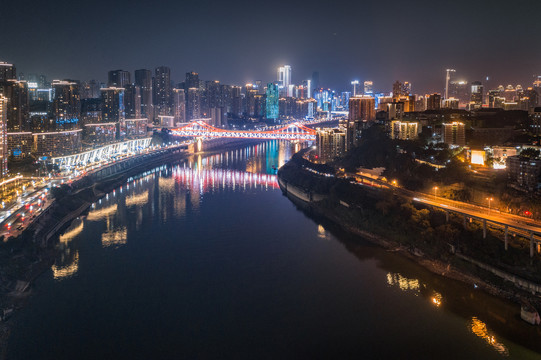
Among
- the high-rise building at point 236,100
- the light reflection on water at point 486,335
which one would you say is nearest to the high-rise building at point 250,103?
the high-rise building at point 236,100

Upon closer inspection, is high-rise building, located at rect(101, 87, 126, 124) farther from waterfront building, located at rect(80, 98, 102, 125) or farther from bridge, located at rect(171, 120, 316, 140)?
bridge, located at rect(171, 120, 316, 140)

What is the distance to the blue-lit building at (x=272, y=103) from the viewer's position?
29219mm

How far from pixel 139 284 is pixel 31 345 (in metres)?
1.27

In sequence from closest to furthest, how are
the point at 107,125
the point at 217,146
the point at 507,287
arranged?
A: the point at 507,287
the point at 107,125
the point at 217,146

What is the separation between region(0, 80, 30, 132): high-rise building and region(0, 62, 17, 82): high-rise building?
810 millimetres

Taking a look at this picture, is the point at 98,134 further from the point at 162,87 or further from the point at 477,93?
the point at 477,93

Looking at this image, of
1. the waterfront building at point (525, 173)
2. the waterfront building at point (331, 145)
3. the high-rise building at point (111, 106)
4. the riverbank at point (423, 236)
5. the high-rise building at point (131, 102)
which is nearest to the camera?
the riverbank at point (423, 236)

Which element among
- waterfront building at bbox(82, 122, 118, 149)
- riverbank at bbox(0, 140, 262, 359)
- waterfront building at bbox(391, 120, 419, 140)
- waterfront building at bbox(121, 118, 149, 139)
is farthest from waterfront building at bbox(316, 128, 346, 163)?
waterfront building at bbox(121, 118, 149, 139)

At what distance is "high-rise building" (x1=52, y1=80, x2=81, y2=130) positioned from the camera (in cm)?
1465

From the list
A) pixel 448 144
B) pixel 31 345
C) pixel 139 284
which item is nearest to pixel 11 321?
pixel 31 345

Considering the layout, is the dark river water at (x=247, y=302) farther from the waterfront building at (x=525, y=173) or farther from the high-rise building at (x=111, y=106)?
the high-rise building at (x=111, y=106)

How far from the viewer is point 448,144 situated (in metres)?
8.65

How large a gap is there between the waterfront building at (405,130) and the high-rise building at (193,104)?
17.5 m

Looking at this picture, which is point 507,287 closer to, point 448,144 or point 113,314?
point 113,314
